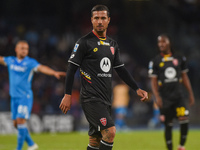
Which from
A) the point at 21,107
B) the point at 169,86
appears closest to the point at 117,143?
the point at 169,86

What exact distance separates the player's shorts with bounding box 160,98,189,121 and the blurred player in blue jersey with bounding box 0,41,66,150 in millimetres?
2676

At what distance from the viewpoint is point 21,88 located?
8352mm

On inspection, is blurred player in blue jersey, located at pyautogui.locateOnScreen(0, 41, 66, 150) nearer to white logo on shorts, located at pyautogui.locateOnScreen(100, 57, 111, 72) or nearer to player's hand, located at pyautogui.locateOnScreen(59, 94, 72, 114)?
white logo on shorts, located at pyautogui.locateOnScreen(100, 57, 111, 72)

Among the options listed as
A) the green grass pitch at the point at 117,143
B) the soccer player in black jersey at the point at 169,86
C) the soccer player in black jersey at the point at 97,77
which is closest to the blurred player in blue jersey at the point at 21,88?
the green grass pitch at the point at 117,143

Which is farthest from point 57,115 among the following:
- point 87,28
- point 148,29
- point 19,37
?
point 148,29

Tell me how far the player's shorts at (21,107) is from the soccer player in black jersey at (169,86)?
281 centimetres

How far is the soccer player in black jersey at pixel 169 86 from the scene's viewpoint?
809cm

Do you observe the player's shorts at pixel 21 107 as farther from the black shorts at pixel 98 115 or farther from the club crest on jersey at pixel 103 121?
the club crest on jersey at pixel 103 121

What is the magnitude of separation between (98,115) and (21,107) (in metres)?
3.62

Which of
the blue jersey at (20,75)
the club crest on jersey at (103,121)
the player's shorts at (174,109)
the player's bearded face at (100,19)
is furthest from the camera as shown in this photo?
the blue jersey at (20,75)

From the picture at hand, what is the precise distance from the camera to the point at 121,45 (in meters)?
23.2

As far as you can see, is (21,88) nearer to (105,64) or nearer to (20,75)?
(20,75)

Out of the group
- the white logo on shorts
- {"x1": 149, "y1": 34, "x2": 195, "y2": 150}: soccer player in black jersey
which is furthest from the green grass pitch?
the white logo on shorts

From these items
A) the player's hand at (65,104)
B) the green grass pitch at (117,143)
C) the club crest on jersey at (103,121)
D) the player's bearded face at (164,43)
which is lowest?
the green grass pitch at (117,143)
